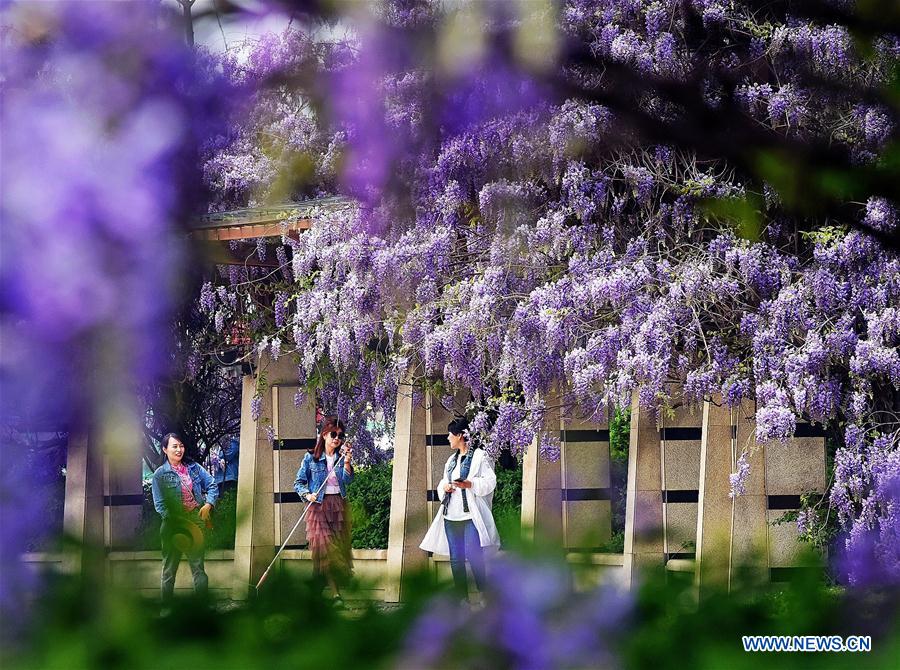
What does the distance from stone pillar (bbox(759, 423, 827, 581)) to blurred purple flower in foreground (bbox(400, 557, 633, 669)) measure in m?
10.9

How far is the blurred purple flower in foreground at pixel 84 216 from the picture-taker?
123 centimetres

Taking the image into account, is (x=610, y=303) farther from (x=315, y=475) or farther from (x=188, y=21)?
(x=188, y=21)

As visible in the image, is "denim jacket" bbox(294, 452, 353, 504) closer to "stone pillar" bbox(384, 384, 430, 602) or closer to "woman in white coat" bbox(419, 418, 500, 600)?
"stone pillar" bbox(384, 384, 430, 602)

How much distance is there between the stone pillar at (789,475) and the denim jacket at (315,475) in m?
3.77

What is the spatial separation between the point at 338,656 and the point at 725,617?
50cm

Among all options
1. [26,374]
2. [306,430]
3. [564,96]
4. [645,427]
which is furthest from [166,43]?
[306,430]

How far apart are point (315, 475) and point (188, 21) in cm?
1118

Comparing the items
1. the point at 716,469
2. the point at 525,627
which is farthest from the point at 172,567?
the point at 716,469

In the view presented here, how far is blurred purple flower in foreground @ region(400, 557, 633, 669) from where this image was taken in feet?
4.23

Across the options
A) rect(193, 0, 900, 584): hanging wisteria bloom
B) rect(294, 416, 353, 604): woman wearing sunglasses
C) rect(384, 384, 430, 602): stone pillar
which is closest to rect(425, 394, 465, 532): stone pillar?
rect(384, 384, 430, 602): stone pillar

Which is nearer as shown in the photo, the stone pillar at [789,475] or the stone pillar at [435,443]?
the stone pillar at [789,475]

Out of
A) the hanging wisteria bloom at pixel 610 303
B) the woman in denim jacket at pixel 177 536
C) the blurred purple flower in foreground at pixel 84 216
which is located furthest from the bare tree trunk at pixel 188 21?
the hanging wisteria bloom at pixel 610 303

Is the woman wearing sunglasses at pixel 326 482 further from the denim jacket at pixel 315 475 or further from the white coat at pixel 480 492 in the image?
the white coat at pixel 480 492

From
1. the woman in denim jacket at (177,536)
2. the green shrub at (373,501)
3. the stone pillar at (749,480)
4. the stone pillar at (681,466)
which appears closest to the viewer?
the woman in denim jacket at (177,536)
